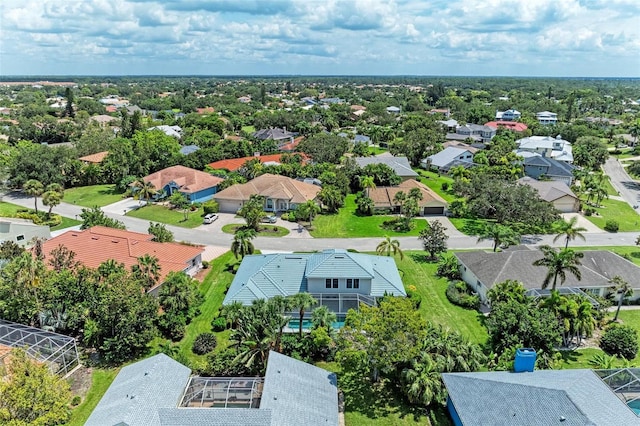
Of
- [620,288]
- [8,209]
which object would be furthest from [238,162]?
[620,288]

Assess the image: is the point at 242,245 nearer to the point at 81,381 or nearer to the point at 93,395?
the point at 81,381

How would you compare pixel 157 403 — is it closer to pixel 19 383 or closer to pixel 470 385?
pixel 19 383

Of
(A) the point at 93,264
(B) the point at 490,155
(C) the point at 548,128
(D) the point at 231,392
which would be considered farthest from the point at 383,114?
(D) the point at 231,392

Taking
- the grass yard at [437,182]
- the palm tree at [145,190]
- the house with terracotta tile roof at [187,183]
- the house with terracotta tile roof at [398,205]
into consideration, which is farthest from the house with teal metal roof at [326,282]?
the grass yard at [437,182]

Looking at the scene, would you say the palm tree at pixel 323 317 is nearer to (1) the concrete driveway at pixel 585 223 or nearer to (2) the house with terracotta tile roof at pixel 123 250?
(2) the house with terracotta tile roof at pixel 123 250

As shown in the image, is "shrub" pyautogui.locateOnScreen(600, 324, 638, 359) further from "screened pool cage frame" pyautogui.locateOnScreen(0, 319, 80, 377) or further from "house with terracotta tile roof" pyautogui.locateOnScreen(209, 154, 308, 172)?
"house with terracotta tile roof" pyautogui.locateOnScreen(209, 154, 308, 172)
